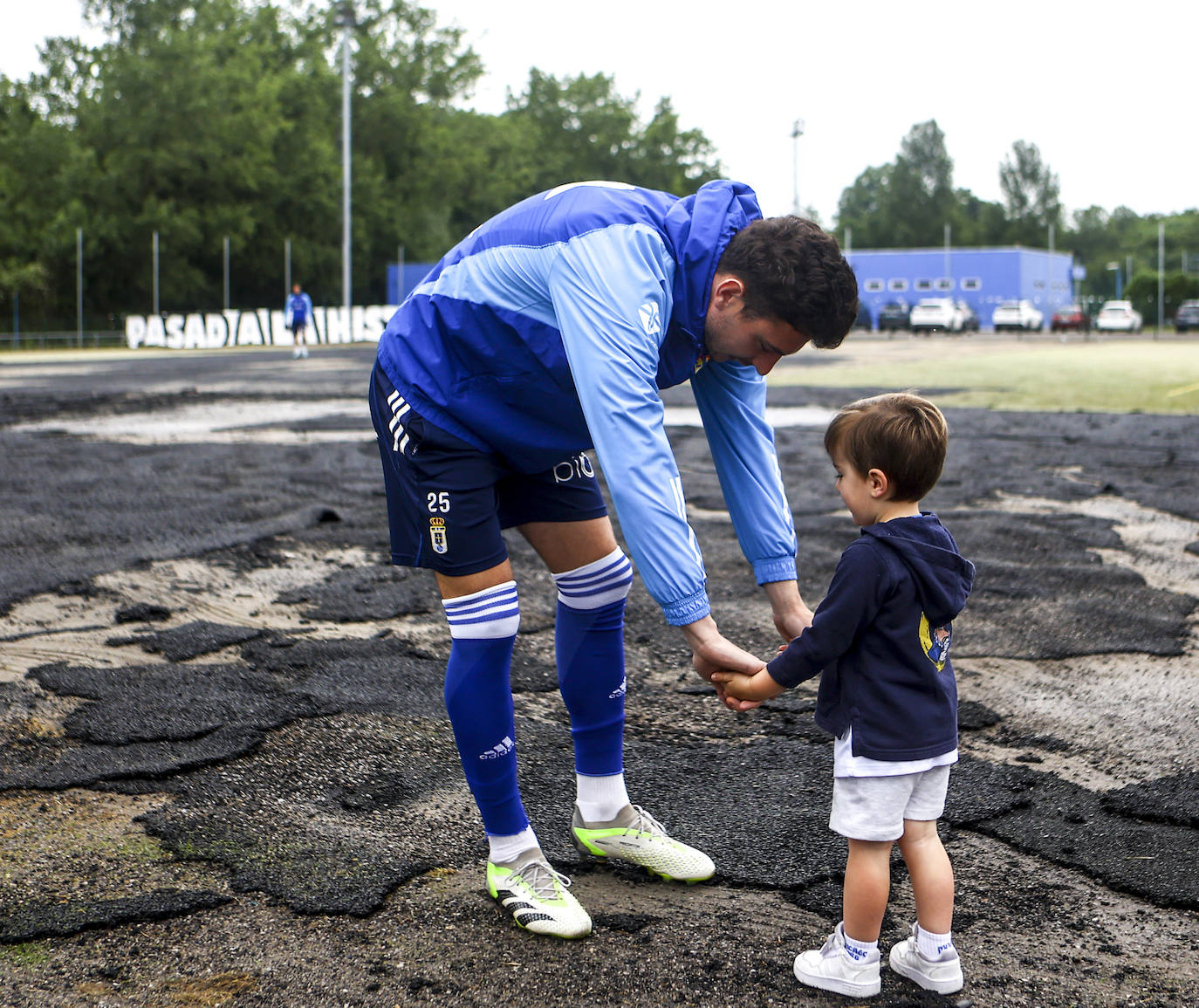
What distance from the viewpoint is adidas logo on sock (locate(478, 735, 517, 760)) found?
267 cm

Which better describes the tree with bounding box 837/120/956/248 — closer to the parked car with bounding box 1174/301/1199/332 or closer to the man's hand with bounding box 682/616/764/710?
the parked car with bounding box 1174/301/1199/332

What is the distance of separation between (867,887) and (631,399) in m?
1.03

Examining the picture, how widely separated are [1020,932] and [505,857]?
111cm

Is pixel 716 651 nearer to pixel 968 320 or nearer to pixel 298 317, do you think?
pixel 298 317

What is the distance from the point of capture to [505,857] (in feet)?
8.82

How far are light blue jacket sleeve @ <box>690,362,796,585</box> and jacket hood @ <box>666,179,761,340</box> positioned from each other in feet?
1.16

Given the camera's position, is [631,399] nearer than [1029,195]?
Yes

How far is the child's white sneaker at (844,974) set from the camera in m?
2.32

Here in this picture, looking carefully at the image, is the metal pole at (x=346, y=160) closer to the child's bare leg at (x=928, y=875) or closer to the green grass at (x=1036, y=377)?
the green grass at (x=1036, y=377)

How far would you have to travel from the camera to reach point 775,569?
2848 mm

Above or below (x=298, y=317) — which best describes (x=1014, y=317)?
above

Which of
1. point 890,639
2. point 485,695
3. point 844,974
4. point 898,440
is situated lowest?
point 844,974

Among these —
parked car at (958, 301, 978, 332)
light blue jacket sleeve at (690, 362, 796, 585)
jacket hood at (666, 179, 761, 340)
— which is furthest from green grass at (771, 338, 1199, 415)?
parked car at (958, 301, 978, 332)

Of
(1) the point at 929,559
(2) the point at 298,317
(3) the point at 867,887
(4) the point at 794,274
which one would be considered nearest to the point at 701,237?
(4) the point at 794,274
